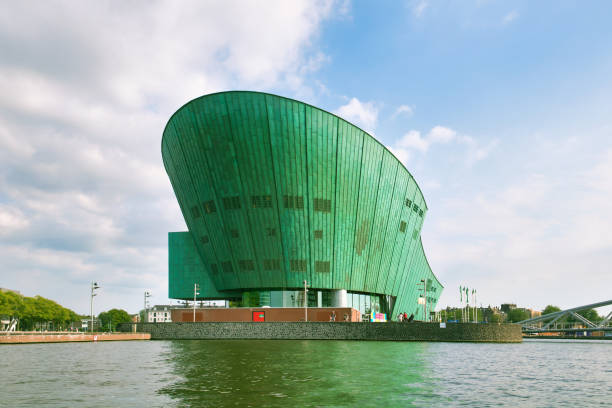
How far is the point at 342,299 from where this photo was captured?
58.4m

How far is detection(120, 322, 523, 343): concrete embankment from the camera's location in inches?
1802

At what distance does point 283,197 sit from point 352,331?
16.3m

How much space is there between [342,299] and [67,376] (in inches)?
1690

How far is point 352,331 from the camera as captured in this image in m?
46.0

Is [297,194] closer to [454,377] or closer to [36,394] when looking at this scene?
[454,377]

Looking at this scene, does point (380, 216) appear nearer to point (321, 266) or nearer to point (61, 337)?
point (321, 266)

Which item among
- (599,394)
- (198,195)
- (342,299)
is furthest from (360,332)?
(599,394)

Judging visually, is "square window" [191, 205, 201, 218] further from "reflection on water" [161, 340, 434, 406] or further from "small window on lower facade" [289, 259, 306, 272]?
"reflection on water" [161, 340, 434, 406]

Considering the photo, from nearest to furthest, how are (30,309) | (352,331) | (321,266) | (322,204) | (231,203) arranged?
(352,331)
(322,204)
(231,203)
(321,266)
(30,309)

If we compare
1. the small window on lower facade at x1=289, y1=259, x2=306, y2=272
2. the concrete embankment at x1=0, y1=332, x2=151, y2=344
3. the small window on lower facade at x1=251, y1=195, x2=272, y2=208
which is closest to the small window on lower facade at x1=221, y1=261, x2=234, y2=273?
the small window on lower facade at x1=289, y1=259, x2=306, y2=272

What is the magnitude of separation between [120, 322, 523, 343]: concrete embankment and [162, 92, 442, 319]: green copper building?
9965 millimetres

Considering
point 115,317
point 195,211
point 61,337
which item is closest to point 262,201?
point 195,211

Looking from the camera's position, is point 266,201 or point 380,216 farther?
point 380,216

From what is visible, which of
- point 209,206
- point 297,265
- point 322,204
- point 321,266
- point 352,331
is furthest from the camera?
point 209,206
